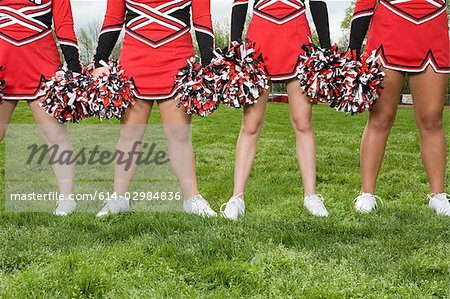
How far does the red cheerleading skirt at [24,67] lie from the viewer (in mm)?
3834

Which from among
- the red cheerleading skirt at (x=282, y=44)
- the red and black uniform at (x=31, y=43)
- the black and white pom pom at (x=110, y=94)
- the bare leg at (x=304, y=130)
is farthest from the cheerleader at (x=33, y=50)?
the bare leg at (x=304, y=130)

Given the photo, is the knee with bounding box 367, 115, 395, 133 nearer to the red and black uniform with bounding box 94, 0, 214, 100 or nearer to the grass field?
the grass field

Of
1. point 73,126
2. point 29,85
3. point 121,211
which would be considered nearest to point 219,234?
point 121,211

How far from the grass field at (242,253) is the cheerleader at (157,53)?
48 cm

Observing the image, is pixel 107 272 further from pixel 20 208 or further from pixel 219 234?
pixel 20 208

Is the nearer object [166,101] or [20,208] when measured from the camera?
[166,101]

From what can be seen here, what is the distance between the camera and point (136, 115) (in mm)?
3908

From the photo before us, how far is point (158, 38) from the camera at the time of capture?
3758mm

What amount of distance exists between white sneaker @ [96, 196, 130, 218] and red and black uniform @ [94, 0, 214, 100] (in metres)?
0.80

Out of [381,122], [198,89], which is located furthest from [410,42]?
[198,89]

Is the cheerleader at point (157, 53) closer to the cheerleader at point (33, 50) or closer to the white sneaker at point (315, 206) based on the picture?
the cheerleader at point (33, 50)

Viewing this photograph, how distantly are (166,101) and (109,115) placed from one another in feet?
1.36

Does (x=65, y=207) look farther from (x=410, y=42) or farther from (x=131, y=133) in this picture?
(x=410, y=42)

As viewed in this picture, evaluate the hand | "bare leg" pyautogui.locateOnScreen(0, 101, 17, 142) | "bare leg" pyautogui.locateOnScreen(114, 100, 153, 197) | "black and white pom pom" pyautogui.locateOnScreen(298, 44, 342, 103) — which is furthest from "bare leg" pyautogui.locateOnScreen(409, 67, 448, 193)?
"bare leg" pyautogui.locateOnScreen(0, 101, 17, 142)
